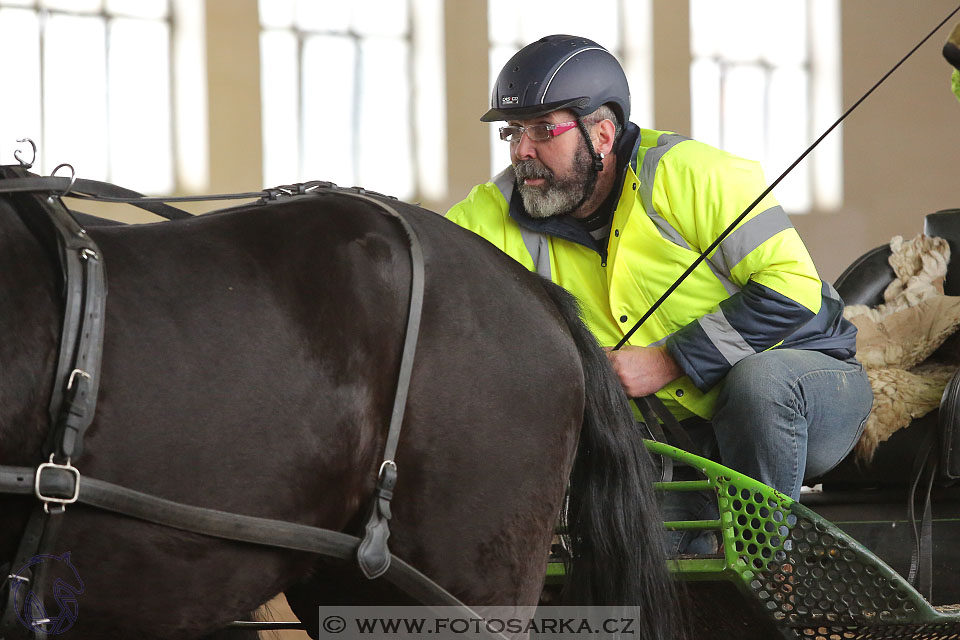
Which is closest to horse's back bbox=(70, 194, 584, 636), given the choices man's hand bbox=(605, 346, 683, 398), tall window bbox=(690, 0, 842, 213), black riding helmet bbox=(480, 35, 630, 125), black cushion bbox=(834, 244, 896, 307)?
man's hand bbox=(605, 346, 683, 398)

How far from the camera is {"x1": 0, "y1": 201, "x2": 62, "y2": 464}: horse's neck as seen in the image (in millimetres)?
1036

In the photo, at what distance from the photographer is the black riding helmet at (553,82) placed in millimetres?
2039

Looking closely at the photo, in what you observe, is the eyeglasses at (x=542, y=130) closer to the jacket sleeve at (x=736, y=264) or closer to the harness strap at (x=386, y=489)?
the jacket sleeve at (x=736, y=264)

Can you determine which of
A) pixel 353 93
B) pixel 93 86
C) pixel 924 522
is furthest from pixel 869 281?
pixel 93 86

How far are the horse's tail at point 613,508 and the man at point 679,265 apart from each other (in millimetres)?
498

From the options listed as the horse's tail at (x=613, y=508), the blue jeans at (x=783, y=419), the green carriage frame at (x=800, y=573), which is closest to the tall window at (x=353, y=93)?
the blue jeans at (x=783, y=419)

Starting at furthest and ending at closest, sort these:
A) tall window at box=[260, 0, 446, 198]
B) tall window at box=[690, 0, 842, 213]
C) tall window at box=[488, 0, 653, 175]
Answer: tall window at box=[690, 0, 842, 213] → tall window at box=[488, 0, 653, 175] → tall window at box=[260, 0, 446, 198]

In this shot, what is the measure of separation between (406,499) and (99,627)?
36 cm

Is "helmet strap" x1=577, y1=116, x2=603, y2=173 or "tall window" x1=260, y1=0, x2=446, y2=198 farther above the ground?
"tall window" x1=260, y1=0, x2=446, y2=198

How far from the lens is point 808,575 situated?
1.74 meters

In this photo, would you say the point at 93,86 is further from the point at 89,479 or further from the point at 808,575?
the point at 89,479

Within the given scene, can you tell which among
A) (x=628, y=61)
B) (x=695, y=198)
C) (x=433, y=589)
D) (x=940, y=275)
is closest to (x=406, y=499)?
(x=433, y=589)

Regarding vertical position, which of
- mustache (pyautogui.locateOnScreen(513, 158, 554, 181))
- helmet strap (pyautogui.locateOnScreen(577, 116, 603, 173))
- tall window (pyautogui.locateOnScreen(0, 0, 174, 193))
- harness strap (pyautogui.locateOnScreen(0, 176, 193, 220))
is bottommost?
harness strap (pyautogui.locateOnScreen(0, 176, 193, 220))

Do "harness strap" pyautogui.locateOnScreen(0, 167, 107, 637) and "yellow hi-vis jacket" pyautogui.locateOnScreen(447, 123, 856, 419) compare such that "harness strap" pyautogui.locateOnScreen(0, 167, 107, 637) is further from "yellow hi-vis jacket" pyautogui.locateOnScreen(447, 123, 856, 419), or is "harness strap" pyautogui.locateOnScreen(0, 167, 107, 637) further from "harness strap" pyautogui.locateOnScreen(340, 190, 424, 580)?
"yellow hi-vis jacket" pyautogui.locateOnScreen(447, 123, 856, 419)
